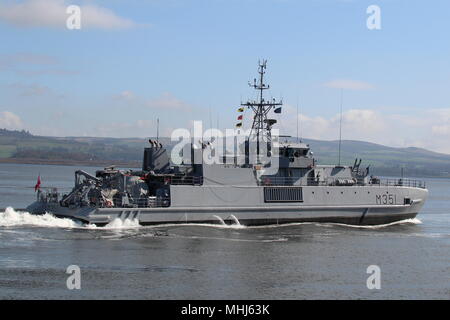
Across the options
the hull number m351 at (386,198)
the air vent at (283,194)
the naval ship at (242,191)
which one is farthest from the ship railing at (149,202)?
the hull number m351 at (386,198)

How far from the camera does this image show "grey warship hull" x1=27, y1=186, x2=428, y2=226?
29.6m

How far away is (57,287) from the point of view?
18.6m

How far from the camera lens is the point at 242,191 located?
3183 centimetres

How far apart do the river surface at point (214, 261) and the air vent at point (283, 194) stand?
141 centimetres

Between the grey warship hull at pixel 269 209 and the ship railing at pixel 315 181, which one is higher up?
the ship railing at pixel 315 181

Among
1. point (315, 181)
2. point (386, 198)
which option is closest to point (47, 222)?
point (315, 181)

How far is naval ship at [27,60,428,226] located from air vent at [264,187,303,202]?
51mm

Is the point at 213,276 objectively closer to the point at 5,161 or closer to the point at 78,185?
the point at 78,185

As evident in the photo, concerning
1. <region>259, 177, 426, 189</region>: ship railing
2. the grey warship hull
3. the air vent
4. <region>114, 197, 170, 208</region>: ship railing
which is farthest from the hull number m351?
<region>114, 197, 170, 208</region>: ship railing

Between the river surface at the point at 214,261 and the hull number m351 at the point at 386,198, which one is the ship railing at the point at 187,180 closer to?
the river surface at the point at 214,261

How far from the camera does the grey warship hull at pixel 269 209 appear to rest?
29562mm

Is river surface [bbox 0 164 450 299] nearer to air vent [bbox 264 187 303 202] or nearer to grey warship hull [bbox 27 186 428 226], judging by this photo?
grey warship hull [bbox 27 186 428 226]

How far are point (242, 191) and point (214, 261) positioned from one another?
9027mm
